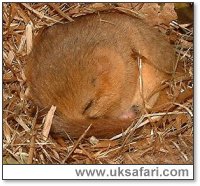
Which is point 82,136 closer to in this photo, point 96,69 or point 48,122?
point 48,122

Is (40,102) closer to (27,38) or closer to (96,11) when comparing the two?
(27,38)

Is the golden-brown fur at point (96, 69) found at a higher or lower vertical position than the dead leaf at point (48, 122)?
higher

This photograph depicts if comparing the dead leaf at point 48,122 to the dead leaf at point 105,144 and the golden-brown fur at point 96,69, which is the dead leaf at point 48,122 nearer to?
the golden-brown fur at point 96,69

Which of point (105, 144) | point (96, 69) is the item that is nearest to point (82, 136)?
point (105, 144)

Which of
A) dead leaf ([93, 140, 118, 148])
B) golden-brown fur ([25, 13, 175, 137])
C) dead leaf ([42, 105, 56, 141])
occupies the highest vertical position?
golden-brown fur ([25, 13, 175, 137])

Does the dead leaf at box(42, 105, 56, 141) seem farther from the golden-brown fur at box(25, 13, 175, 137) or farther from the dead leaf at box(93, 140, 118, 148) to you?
the dead leaf at box(93, 140, 118, 148)

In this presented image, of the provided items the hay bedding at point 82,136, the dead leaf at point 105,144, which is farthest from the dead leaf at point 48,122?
the dead leaf at point 105,144

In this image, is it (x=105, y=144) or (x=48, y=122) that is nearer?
(x=48, y=122)

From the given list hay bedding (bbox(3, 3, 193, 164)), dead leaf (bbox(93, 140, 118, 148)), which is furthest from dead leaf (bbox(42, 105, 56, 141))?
dead leaf (bbox(93, 140, 118, 148))

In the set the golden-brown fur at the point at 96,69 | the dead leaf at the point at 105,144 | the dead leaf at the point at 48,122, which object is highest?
the golden-brown fur at the point at 96,69
